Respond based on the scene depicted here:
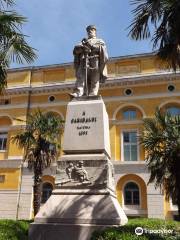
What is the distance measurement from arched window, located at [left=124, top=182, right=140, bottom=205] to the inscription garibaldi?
65.4 ft

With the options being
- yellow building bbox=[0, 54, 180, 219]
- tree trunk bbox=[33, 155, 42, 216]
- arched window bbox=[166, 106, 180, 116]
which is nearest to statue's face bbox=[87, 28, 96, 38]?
tree trunk bbox=[33, 155, 42, 216]

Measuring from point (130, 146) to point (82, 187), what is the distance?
72.1ft

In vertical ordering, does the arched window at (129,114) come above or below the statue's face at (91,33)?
above

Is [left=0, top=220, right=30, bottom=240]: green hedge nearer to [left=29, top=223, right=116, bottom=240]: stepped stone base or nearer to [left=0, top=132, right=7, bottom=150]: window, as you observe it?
[left=29, top=223, right=116, bottom=240]: stepped stone base

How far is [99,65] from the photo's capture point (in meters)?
10.8

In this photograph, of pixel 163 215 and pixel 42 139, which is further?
pixel 163 215

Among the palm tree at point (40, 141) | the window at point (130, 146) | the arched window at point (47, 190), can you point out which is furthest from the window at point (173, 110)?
the arched window at point (47, 190)

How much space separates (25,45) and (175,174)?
11588mm

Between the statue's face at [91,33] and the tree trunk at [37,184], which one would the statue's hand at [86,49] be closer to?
the statue's face at [91,33]

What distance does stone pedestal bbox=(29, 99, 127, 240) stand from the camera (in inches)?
321

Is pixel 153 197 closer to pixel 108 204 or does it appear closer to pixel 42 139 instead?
pixel 42 139

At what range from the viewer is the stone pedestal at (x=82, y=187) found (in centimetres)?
816

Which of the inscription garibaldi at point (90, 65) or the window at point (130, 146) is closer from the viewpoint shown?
the inscription garibaldi at point (90, 65)

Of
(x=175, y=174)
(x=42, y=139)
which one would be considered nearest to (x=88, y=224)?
(x=175, y=174)
